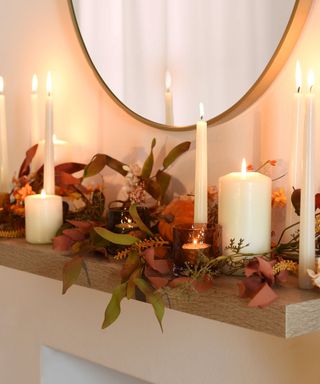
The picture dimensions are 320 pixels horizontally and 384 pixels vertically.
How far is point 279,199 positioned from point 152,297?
0.73 ft

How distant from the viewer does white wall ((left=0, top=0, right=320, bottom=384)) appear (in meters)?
0.93

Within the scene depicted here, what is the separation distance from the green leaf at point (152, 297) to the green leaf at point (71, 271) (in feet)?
0.41

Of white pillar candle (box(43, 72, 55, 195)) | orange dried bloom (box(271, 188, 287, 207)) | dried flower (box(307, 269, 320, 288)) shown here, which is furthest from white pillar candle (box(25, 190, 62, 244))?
dried flower (box(307, 269, 320, 288))

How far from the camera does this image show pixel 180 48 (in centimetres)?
101

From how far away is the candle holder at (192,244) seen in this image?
2.66 ft

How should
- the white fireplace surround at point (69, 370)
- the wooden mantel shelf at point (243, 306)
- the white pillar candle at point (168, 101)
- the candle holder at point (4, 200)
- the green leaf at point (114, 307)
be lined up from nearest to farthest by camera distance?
the wooden mantel shelf at point (243, 306) → the green leaf at point (114, 307) → the white pillar candle at point (168, 101) → the candle holder at point (4, 200) → the white fireplace surround at point (69, 370)

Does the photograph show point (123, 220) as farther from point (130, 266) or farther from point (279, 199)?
point (279, 199)

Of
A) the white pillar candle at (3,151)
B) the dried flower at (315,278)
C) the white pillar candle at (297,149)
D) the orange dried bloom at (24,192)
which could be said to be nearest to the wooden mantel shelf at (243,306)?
the dried flower at (315,278)

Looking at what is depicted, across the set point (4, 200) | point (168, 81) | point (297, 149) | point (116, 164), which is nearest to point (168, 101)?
point (168, 81)

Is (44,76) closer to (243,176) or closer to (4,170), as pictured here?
(4,170)

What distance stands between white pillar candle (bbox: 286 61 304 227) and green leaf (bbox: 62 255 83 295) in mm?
292

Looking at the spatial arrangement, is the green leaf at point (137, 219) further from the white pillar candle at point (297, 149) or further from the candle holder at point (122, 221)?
the white pillar candle at point (297, 149)

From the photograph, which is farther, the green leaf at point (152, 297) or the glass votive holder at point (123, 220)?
the glass votive holder at point (123, 220)

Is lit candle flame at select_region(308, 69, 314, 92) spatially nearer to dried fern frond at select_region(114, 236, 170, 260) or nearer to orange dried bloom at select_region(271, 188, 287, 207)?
orange dried bloom at select_region(271, 188, 287, 207)
